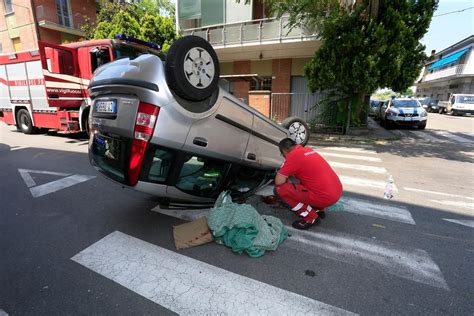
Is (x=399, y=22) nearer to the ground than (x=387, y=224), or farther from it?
Answer: farther from it

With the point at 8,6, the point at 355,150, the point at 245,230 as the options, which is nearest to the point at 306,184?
the point at 245,230

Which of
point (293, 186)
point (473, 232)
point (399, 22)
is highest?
point (399, 22)

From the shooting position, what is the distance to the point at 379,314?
6.72 ft

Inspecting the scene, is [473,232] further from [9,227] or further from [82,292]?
[9,227]

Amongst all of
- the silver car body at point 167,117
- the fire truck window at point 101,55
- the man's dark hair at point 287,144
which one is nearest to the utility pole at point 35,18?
the fire truck window at point 101,55

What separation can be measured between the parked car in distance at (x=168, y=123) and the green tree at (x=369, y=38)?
7021mm

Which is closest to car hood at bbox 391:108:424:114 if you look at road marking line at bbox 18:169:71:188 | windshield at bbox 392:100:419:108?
windshield at bbox 392:100:419:108

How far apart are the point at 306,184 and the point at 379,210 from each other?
1431mm

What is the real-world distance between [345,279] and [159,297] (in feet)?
5.38

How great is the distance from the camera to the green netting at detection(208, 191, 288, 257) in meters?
Result: 2.80

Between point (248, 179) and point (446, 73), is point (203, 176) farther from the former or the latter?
point (446, 73)

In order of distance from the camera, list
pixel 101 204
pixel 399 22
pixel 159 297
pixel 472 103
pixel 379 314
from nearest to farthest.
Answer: pixel 379 314, pixel 159 297, pixel 101 204, pixel 399 22, pixel 472 103

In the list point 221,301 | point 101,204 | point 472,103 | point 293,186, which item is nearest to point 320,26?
point 293,186

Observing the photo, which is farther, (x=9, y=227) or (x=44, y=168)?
(x=44, y=168)
